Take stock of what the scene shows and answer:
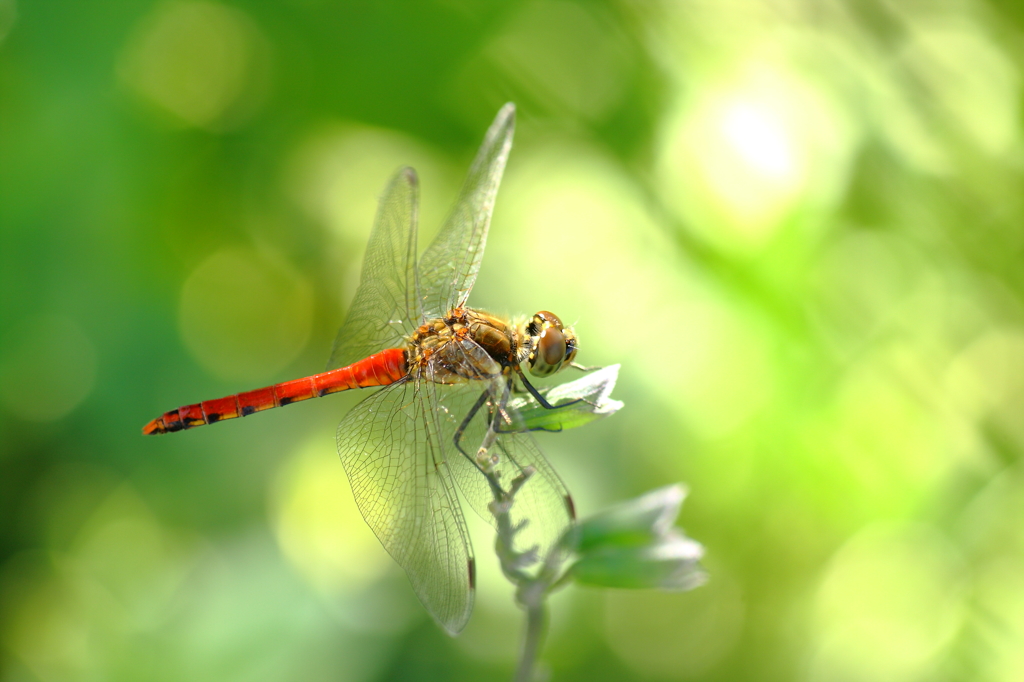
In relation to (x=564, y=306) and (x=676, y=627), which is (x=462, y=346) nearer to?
(x=564, y=306)

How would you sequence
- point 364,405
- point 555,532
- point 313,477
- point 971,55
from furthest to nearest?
point 971,55 → point 313,477 → point 364,405 → point 555,532

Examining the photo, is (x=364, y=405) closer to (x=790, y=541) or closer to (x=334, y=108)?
(x=790, y=541)

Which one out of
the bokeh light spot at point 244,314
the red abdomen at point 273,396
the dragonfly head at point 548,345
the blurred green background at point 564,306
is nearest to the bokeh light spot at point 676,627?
the blurred green background at point 564,306

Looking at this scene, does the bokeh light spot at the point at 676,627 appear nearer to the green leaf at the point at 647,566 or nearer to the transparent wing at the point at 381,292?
the transparent wing at the point at 381,292

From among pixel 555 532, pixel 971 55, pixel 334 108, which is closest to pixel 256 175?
pixel 334 108

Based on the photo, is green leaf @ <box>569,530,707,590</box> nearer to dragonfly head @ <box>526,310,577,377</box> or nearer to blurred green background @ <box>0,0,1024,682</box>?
dragonfly head @ <box>526,310,577,377</box>
